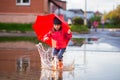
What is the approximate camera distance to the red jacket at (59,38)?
1150cm

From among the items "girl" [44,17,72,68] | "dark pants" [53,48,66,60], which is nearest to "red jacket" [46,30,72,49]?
"girl" [44,17,72,68]

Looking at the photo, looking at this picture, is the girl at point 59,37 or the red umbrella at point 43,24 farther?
the red umbrella at point 43,24

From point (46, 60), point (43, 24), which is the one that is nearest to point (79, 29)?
point (46, 60)

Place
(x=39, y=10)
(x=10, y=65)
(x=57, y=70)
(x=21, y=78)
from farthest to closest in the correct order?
(x=39, y=10)
(x=10, y=65)
(x=57, y=70)
(x=21, y=78)

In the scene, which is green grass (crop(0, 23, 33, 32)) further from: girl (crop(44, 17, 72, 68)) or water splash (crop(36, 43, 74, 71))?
girl (crop(44, 17, 72, 68))

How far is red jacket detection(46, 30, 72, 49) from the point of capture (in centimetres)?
1150

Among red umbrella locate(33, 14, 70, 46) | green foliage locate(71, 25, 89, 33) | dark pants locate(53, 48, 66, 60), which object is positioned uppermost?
red umbrella locate(33, 14, 70, 46)

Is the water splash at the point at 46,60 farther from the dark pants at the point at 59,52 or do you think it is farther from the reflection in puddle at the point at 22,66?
the reflection in puddle at the point at 22,66

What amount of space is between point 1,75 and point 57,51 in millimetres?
1966


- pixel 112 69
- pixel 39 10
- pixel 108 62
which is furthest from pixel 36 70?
pixel 39 10

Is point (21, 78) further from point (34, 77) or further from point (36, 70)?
point (36, 70)

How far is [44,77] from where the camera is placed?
33.9 ft

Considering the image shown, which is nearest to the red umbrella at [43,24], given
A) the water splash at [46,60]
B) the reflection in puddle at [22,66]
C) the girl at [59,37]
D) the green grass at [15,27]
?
the girl at [59,37]

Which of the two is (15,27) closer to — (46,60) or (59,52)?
(46,60)
